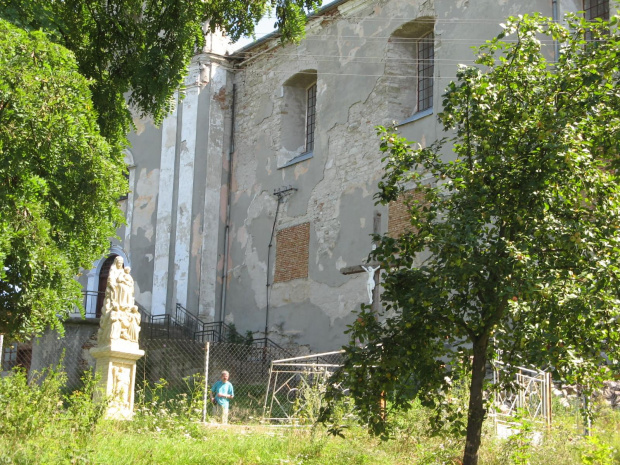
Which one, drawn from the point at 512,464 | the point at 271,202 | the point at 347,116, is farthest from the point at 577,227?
the point at 271,202

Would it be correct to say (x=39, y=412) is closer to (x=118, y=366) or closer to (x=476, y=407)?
(x=118, y=366)

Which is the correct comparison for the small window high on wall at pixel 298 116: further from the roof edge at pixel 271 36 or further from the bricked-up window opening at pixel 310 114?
the roof edge at pixel 271 36

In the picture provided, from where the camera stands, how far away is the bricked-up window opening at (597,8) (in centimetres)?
1560

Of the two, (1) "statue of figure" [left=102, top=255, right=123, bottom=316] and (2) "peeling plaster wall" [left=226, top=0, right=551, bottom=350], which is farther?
(2) "peeling plaster wall" [left=226, top=0, right=551, bottom=350]

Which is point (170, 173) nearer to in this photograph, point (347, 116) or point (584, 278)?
point (347, 116)

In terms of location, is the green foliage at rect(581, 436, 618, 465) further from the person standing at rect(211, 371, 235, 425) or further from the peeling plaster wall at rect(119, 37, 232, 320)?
the peeling plaster wall at rect(119, 37, 232, 320)

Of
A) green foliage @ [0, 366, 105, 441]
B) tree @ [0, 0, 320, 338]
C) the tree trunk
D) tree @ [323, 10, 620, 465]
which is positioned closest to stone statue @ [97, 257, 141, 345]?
tree @ [0, 0, 320, 338]

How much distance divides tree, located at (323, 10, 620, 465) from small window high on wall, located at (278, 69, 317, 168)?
44.1 feet

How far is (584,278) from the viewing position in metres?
6.89

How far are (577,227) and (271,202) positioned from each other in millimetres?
14891

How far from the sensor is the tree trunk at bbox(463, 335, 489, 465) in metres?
7.68

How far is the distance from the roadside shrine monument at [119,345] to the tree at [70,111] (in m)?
2.51

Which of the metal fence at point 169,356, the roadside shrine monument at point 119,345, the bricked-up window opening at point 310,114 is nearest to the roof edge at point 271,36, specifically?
the bricked-up window opening at point 310,114

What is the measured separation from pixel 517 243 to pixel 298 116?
15113mm
